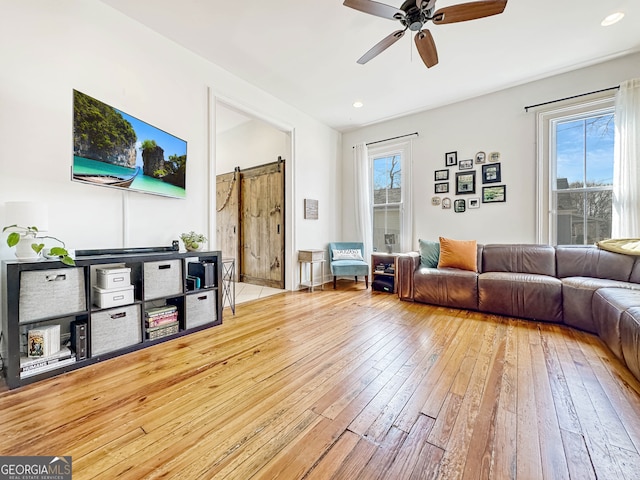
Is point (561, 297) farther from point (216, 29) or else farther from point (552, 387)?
point (216, 29)

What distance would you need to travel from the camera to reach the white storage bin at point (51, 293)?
63.8 inches

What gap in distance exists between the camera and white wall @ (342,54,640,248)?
3326 millimetres

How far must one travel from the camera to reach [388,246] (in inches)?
189

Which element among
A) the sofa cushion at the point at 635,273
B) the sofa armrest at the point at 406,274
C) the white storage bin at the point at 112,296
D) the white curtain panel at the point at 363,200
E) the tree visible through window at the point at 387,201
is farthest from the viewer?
the white curtain panel at the point at 363,200

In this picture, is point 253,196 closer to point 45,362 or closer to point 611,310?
point 45,362

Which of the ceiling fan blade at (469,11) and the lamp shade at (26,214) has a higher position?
the ceiling fan blade at (469,11)

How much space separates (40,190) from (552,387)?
3698mm

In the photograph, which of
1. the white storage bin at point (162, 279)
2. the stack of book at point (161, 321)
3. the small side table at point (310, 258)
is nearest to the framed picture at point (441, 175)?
the small side table at point (310, 258)

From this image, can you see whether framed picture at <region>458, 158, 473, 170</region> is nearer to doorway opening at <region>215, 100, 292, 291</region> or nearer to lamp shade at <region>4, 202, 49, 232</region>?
doorway opening at <region>215, 100, 292, 291</region>

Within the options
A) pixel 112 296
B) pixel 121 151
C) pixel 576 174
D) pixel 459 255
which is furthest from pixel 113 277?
pixel 576 174

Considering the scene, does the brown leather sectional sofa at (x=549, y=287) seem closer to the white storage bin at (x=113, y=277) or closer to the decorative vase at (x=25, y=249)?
the white storage bin at (x=113, y=277)

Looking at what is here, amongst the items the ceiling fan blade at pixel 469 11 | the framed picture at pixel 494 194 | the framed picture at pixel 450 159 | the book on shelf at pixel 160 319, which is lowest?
the book on shelf at pixel 160 319

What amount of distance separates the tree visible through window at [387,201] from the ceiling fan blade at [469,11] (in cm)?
271

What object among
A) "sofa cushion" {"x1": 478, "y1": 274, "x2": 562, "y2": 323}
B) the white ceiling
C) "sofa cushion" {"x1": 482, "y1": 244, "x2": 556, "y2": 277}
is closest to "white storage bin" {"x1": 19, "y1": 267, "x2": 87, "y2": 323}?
the white ceiling
